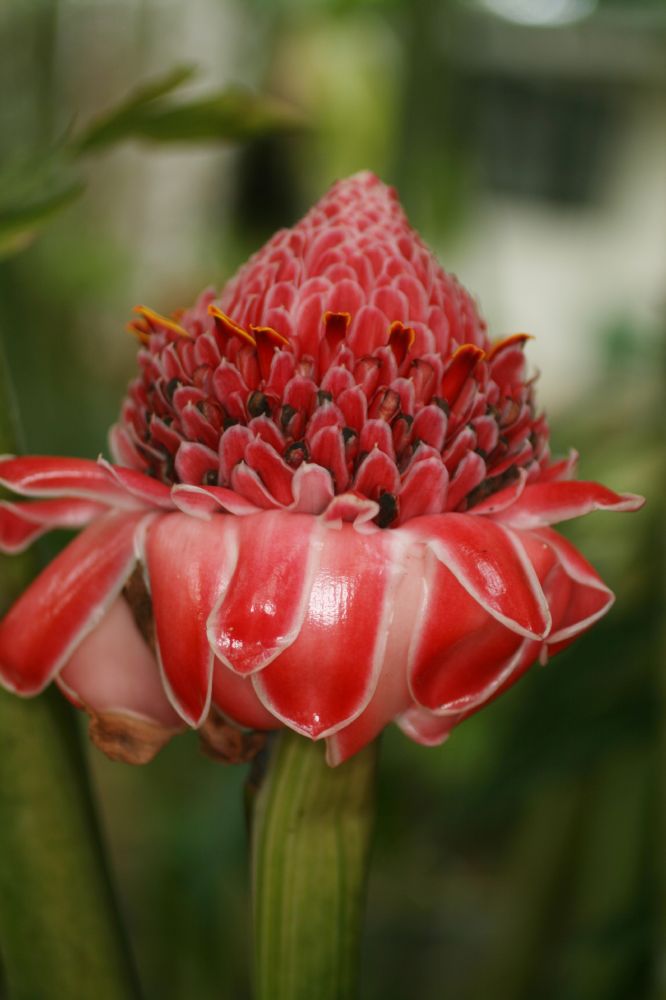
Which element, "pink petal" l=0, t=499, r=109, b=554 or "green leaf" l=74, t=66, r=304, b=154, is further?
"green leaf" l=74, t=66, r=304, b=154

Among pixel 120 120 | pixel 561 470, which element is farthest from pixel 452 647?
pixel 120 120

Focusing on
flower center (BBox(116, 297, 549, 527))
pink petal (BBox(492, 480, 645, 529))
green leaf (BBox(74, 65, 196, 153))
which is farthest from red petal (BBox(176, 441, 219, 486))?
green leaf (BBox(74, 65, 196, 153))

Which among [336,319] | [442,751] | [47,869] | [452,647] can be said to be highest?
[336,319]

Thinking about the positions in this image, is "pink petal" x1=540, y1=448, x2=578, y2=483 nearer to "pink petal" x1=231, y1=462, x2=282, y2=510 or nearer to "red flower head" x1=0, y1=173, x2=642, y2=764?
"red flower head" x1=0, y1=173, x2=642, y2=764

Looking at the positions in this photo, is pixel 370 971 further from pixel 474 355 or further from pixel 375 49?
pixel 375 49

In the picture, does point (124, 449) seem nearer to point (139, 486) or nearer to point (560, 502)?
point (139, 486)

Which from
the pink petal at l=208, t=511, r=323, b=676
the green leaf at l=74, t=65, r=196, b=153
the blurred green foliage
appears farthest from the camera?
the blurred green foliage

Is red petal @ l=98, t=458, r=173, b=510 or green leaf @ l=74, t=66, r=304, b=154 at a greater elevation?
green leaf @ l=74, t=66, r=304, b=154
